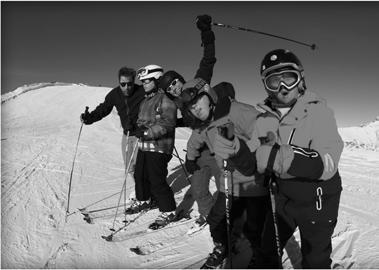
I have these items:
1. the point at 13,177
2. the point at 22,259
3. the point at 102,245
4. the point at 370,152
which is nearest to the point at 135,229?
the point at 102,245

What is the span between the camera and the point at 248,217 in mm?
3750

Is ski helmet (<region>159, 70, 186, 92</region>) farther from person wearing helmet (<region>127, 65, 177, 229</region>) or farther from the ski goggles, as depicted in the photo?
the ski goggles

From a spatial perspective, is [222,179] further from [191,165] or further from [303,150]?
[303,150]

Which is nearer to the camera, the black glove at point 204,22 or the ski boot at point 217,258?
the ski boot at point 217,258

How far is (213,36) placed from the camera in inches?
224

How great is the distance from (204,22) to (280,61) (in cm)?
313

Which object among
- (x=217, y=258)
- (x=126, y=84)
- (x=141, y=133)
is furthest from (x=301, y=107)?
(x=126, y=84)

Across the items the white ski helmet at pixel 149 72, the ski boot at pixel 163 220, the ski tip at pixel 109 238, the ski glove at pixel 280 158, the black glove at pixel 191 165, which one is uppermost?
the white ski helmet at pixel 149 72

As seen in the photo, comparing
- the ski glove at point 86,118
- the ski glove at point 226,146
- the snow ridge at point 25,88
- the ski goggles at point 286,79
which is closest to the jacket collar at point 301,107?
the ski goggles at point 286,79

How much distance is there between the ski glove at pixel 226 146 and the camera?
2529 millimetres

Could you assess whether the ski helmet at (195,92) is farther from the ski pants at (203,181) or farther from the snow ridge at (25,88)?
the snow ridge at (25,88)

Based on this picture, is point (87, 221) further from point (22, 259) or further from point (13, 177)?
point (13, 177)

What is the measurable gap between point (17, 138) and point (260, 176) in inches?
459

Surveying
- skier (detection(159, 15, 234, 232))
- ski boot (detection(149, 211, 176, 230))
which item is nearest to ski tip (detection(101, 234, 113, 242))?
ski boot (detection(149, 211, 176, 230))
